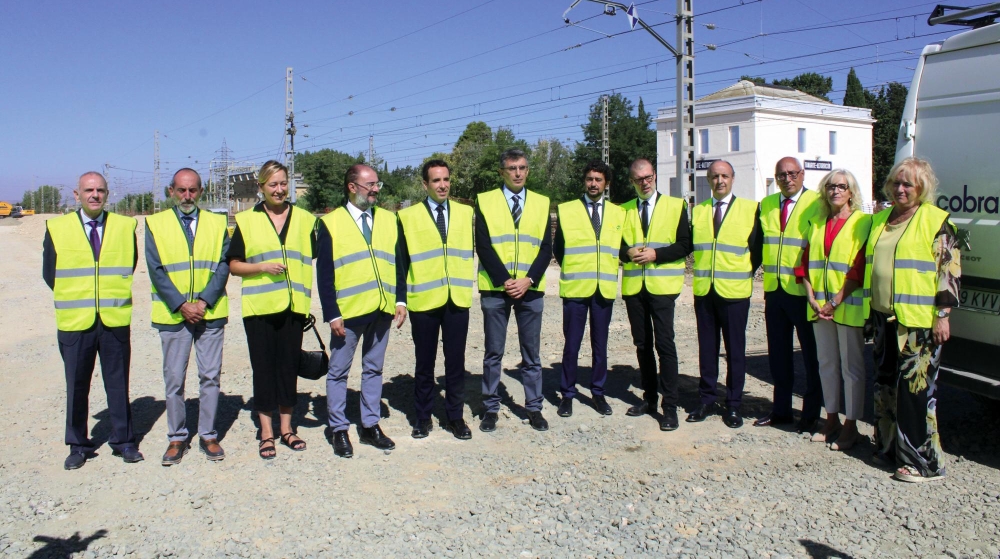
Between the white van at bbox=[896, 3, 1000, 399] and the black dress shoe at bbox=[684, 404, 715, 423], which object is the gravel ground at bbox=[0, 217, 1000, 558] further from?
the white van at bbox=[896, 3, 1000, 399]

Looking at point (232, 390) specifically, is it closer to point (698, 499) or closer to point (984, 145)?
point (698, 499)

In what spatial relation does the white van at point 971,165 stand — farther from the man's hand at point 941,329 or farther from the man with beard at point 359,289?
the man with beard at point 359,289

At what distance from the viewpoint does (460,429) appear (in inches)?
217

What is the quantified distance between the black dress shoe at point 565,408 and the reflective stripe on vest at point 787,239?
1846 millimetres

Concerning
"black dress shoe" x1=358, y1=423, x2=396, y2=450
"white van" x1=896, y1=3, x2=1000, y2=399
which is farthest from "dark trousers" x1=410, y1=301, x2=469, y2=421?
"white van" x1=896, y1=3, x2=1000, y2=399

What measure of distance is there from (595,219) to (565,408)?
1585 mm

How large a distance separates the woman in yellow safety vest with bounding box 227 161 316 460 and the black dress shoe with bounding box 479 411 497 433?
1373 millimetres

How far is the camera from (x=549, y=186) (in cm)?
6725

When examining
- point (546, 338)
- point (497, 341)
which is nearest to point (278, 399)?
point (497, 341)

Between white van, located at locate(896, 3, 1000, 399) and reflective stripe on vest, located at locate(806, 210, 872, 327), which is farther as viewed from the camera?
→ reflective stripe on vest, located at locate(806, 210, 872, 327)

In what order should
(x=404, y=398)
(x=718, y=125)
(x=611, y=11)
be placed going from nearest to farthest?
(x=404, y=398), (x=611, y=11), (x=718, y=125)

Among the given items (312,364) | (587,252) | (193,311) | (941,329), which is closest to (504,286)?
(587,252)

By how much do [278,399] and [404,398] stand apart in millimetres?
1616

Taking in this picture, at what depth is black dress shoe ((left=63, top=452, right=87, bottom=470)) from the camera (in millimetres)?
4945
